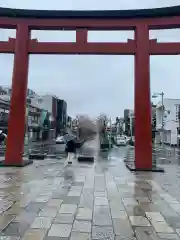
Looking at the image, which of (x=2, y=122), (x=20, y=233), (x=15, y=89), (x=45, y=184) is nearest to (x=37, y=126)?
(x=2, y=122)

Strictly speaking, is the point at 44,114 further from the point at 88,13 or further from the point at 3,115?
the point at 88,13

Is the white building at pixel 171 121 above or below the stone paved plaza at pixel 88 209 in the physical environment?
above

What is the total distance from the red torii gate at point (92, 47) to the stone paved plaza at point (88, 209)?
3.30 m

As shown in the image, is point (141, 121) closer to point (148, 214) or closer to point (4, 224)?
point (148, 214)

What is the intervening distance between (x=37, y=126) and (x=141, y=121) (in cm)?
5303

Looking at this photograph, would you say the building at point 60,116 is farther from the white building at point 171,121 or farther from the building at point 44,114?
the white building at point 171,121

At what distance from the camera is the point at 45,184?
8547 millimetres

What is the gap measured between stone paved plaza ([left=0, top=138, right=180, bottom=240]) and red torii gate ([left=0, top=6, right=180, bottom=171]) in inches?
130

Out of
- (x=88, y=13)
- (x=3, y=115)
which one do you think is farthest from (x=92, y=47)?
(x=3, y=115)

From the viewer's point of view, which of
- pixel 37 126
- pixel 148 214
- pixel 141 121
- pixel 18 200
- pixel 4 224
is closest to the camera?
pixel 4 224

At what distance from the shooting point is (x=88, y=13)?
12.6 meters

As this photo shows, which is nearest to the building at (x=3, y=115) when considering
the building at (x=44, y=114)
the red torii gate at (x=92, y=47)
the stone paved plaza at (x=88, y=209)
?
the building at (x=44, y=114)

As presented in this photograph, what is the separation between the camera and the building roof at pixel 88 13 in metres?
12.4

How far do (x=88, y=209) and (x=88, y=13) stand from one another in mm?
9687
